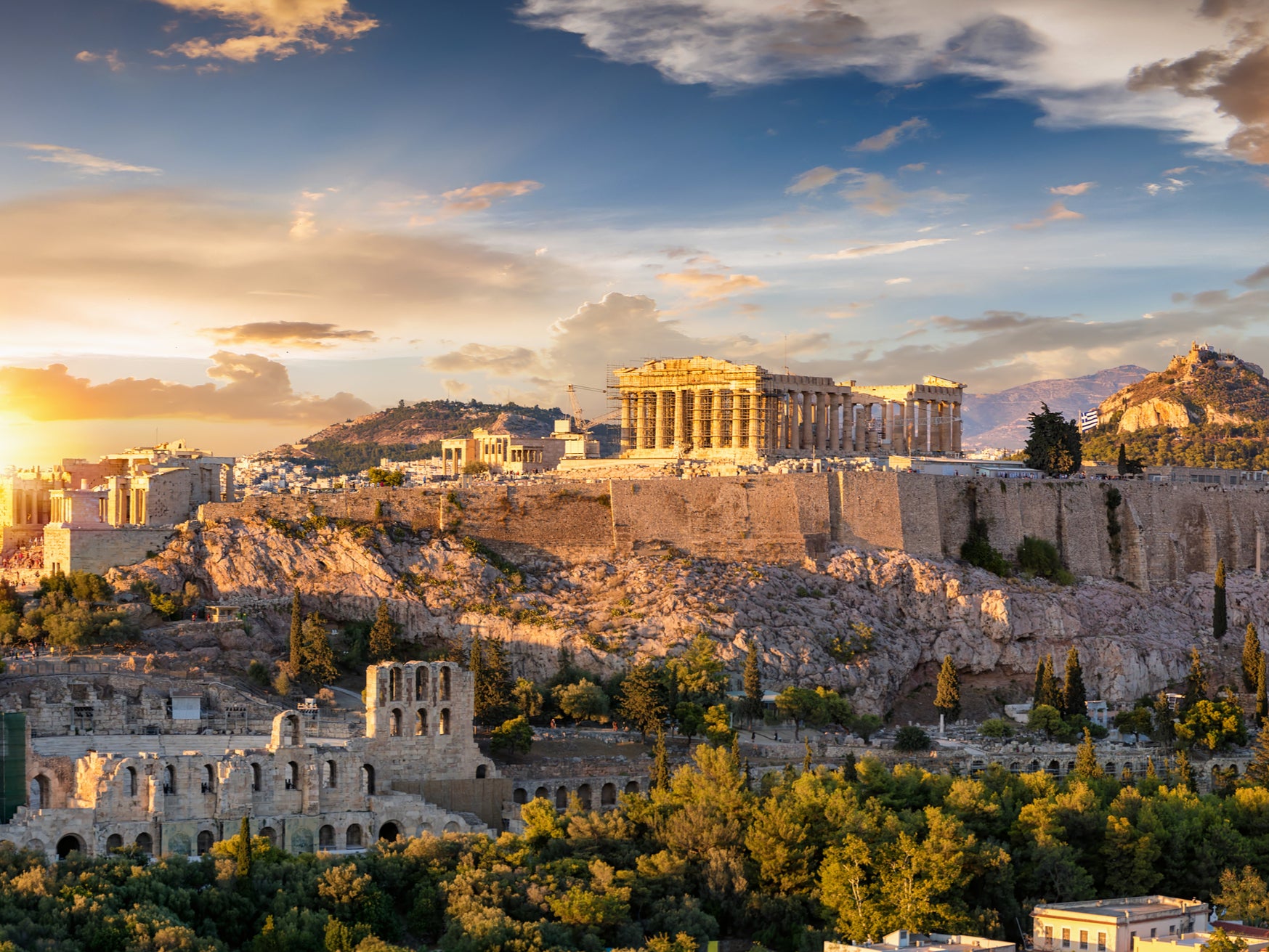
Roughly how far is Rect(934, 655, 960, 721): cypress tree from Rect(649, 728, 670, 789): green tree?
1507cm

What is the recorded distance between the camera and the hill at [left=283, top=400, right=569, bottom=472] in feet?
431

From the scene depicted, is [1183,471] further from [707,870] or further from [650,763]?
[707,870]

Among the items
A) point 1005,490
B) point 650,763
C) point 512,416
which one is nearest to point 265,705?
point 650,763

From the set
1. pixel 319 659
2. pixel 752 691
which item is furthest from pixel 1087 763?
pixel 319 659

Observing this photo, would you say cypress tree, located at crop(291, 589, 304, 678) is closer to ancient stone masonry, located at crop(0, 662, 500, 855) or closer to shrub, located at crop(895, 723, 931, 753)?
ancient stone masonry, located at crop(0, 662, 500, 855)

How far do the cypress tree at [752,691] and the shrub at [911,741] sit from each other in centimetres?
435

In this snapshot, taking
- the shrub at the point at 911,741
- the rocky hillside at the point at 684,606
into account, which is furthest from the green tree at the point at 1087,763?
the rocky hillside at the point at 684,606

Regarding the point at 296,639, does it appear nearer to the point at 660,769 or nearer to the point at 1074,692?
the point at 660,769

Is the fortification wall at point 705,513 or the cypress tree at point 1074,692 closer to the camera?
the cypress tree at point 1074,692

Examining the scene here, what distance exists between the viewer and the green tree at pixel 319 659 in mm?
55750

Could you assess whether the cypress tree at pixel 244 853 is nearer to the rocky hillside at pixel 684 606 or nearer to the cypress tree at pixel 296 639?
the cypress tree at pixel 296 639

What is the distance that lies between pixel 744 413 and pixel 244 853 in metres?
47.0

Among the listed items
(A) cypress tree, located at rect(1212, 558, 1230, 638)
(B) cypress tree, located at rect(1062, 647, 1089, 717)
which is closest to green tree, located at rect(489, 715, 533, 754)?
(B) cypress tree, located at rect(1062, 647, 1089, 717)

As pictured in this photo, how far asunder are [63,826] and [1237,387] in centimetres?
11290
